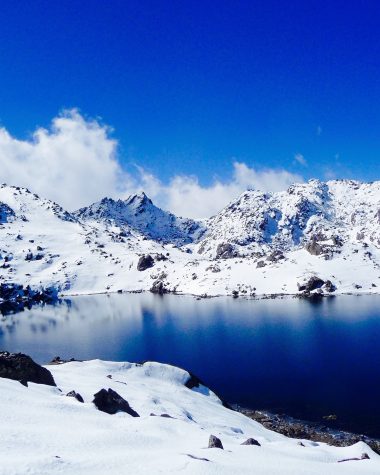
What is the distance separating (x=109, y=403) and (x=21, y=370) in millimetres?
8847

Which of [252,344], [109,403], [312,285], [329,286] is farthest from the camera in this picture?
[312,285]

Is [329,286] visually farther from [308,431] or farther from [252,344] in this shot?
[308,431]

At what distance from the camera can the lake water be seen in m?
59.1

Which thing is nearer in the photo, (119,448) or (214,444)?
(119,448)

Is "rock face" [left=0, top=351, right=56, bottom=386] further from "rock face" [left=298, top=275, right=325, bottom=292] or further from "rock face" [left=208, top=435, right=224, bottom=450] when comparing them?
"rock face" [left=298, top=275, right=325, bottom=292]

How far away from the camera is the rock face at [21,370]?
34281 mm

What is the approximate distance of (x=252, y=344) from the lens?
3622 inches

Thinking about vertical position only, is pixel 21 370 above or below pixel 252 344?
above

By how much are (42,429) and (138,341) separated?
3486 inches

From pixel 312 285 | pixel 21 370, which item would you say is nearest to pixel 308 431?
pixel 21 370

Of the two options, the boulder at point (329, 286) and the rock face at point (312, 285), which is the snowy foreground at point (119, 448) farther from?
the boulder at point (329, 286)

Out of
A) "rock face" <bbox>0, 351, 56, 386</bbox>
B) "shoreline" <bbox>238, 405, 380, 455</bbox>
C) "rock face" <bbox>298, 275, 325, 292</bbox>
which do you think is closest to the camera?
"rock face" <bbox>0, 351, 56, 386</bbox>

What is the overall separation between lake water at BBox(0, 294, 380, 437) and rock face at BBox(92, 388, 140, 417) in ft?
96.7

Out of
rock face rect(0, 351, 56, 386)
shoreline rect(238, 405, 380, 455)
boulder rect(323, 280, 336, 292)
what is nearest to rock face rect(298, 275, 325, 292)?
boulder rect(323, 280, 336, 292)
